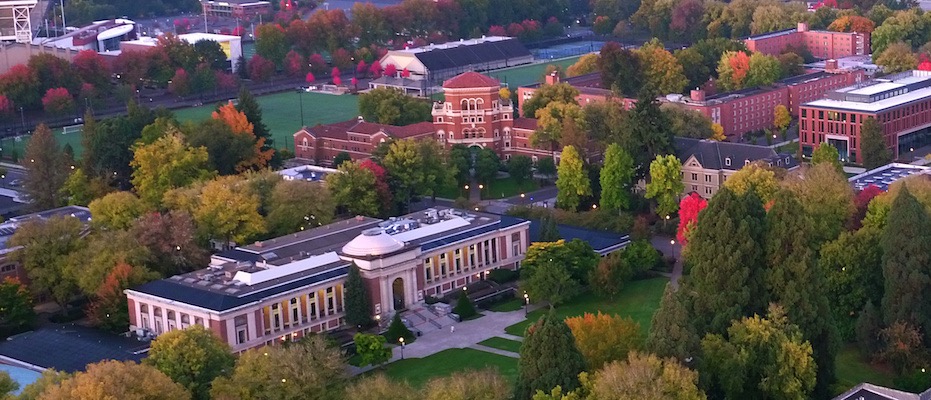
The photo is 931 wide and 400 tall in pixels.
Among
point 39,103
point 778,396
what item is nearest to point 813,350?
point 778,396

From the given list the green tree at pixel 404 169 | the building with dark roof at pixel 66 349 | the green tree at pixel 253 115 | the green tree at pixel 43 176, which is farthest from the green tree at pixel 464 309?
the green tree at pixel 253 115

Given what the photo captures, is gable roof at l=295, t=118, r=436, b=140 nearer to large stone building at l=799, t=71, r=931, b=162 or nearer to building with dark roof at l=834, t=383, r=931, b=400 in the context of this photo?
large stone building at l=799, t=71, r=931, b=162

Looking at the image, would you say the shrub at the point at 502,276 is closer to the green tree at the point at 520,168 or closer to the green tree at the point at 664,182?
the green tree at the point at 664,182

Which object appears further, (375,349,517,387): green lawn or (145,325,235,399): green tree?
(375,349,517,387): green lawn

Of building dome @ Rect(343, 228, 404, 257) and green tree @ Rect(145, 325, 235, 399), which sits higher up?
building dome @ Rect(343, 228, 404, 257)

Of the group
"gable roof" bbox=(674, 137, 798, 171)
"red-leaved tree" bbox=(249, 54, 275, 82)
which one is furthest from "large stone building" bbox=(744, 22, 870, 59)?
"gable roof" bbox=(674, 137, 798, 171)
